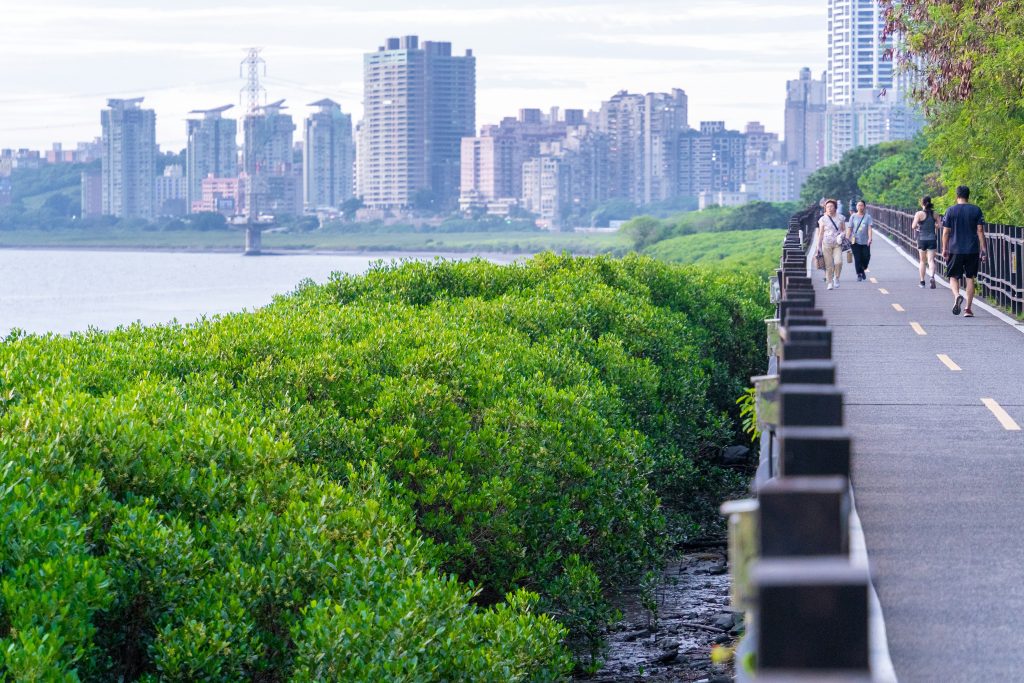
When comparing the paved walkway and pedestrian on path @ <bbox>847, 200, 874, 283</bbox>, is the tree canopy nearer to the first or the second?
pedestrian on path @ <bbox>847, 200, 874, 283</bbox>

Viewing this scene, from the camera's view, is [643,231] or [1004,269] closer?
[1004,269]

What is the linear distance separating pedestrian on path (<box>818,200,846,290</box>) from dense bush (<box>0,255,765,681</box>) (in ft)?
43.2

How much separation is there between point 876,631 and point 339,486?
367 centimetres

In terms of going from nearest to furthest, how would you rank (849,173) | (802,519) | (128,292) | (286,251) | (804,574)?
1. (804,574)
2. (802,519)
3. (128,292)
4. (849,173)
5. (286,251)

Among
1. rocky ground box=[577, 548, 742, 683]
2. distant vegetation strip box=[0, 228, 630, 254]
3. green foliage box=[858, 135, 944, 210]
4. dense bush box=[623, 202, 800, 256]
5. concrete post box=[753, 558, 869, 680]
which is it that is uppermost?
green foliage box=[858, 135, 944, 210]

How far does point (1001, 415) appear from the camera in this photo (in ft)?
45.4

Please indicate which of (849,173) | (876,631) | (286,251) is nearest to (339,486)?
(876,631)

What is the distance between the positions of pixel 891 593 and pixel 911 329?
1550 centimetres

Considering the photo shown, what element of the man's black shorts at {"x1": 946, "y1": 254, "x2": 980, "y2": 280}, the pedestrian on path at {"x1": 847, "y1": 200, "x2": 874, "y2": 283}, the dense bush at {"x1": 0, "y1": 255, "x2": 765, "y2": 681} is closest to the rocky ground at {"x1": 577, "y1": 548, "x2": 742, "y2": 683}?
the dense bush at {"x1": 0, "y1": 255, "x2": 765, "y2": 681}

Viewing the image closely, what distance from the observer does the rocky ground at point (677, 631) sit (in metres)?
13.0

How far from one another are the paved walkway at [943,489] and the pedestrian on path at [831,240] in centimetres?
840

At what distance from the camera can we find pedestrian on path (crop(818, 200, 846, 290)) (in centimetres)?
3030

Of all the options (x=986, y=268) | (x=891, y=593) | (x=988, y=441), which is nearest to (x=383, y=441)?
(x=891, y=593)

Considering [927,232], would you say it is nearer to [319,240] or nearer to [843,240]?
[843,240]
